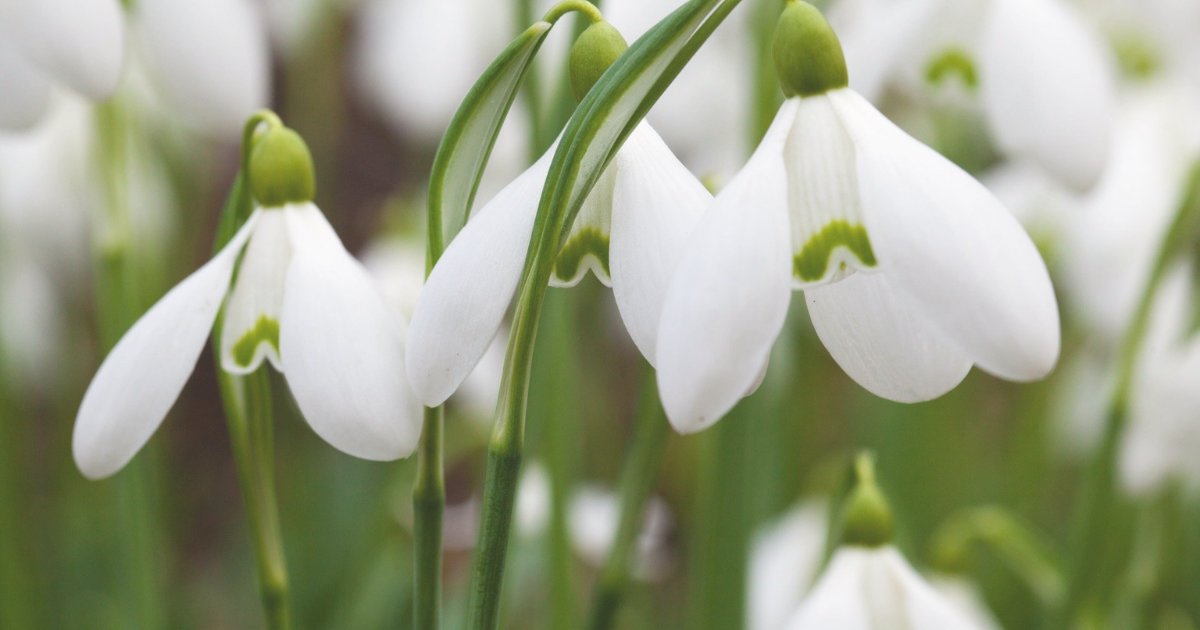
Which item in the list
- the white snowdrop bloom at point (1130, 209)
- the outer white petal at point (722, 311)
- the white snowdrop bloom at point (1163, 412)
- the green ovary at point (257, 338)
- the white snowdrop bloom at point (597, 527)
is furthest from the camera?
the white snowdrop bloom at point (597, 527)

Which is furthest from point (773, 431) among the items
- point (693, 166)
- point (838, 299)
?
point (838, 299)

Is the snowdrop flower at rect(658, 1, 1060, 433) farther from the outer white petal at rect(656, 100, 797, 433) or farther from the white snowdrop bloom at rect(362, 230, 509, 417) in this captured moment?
the white snowdrop bloom at rect(362, 230, 509, 417)

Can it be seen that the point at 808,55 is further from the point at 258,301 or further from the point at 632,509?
the point at 632,509

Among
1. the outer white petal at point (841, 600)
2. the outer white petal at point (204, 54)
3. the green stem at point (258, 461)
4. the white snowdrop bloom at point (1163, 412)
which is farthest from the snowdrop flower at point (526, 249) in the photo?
the white snowdrop bloom at point (1163, 412)

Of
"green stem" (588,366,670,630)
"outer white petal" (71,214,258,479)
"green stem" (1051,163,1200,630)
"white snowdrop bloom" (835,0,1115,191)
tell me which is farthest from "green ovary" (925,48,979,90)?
"outer white petal" (71,214,258,479)

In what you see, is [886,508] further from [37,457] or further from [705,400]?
[37,457]

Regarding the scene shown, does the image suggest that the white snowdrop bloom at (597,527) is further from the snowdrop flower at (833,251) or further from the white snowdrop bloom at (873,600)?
the snowdrop flower at (833,251)
